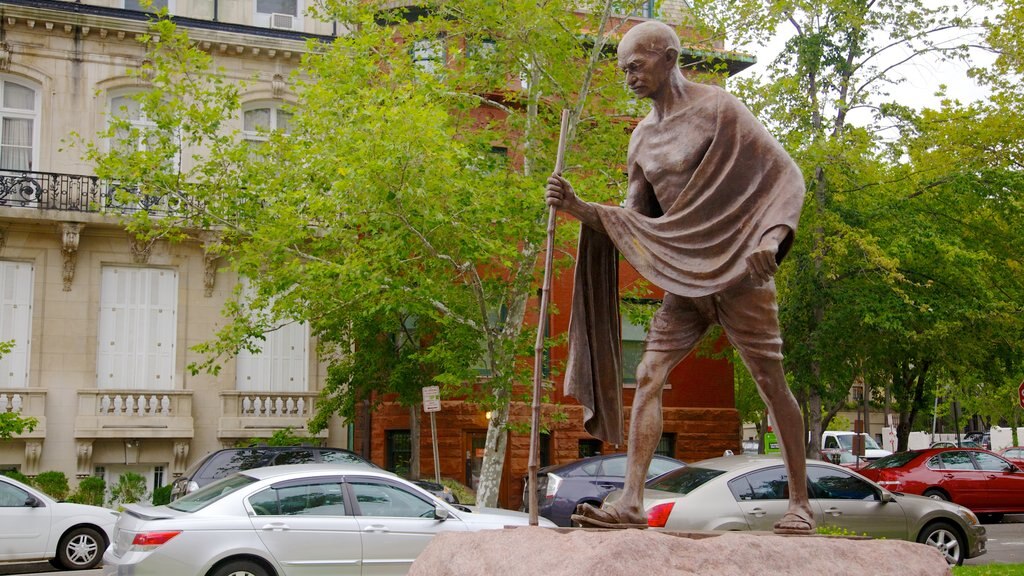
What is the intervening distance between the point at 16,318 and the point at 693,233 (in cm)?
2141

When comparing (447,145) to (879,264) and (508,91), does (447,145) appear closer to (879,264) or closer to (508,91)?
(508,91)

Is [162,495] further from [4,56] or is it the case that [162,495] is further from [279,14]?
[279,14]

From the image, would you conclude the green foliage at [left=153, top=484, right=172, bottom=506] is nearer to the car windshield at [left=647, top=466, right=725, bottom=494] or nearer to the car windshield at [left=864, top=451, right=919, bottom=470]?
the car windshield at [left=647, top=466, right=725, bottom=494]

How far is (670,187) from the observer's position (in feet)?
22.3

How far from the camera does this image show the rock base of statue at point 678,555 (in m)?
5.16

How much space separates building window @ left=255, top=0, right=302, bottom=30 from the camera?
27188 mm

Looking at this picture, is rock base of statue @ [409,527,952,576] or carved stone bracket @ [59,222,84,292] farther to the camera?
carved stone bracket @ [59,222,84,292]

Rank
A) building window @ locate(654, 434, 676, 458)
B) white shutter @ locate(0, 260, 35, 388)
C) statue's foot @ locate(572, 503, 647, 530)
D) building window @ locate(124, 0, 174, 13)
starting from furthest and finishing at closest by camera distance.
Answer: building window @ locate(654, 434, 676, 458) < building window @ locate(124, 0, 174, 13) < white shutter @ locate(0, 260, 35, 388) < statue's foot @ locate(572, 503, 647, 530)

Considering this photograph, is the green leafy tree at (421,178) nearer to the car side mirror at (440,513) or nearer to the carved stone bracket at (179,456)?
the carved stone bracket at (179,456)

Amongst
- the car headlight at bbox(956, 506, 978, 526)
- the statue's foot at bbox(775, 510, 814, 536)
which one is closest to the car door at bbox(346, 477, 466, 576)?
the statue's foot at bbox(775, 510, 814, 536)

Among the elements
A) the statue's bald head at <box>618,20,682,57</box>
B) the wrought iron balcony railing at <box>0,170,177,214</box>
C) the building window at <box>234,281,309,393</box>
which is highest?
the wrought iron balcony railing at <box>0,170,177,214</box>

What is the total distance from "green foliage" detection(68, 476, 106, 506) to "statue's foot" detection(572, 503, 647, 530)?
1707 centimetres

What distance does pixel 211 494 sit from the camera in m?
11.4

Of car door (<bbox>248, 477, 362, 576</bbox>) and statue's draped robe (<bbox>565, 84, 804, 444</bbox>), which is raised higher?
statue's draped robe (<bbox>565, 84, 804, 444</bbox>)
